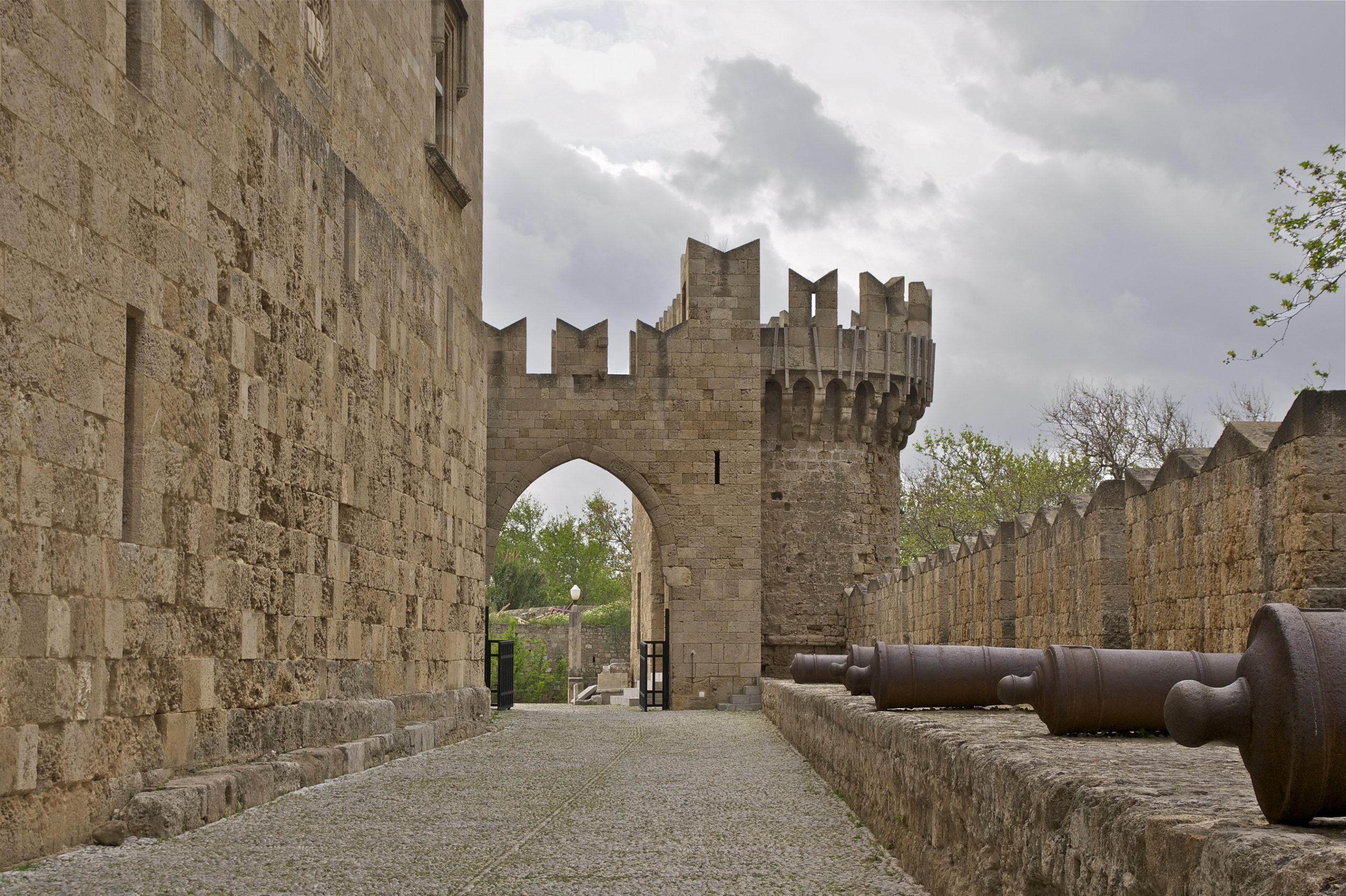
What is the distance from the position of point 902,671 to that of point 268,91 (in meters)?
4.70

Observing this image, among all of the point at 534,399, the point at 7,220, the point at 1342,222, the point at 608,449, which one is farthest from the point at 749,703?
the point at 7,220

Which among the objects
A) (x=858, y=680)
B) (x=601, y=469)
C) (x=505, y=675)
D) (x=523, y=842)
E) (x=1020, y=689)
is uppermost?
(x=601, y=469)

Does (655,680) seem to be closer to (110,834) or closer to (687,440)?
(687,440)

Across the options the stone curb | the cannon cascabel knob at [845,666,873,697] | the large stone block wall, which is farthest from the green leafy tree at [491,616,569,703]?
the cannon cascabel knob at [845,666,873,697]

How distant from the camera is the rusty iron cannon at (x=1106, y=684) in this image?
426cm

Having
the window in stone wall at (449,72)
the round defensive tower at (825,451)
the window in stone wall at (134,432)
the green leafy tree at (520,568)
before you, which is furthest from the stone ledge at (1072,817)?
the green leafy tree at (520,568)

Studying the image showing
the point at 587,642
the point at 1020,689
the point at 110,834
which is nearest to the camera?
the point at 1020,689

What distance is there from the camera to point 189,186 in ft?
21.0

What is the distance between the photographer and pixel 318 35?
9.35 m

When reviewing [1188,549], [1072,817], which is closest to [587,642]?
[1188,549]

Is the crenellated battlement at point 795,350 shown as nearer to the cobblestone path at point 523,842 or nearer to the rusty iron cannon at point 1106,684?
the cobblestone path at point 523,842

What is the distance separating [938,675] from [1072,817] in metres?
3.56

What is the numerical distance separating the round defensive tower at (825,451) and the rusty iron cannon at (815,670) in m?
7.75

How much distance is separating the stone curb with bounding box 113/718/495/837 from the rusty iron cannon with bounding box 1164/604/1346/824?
14.7 ft
